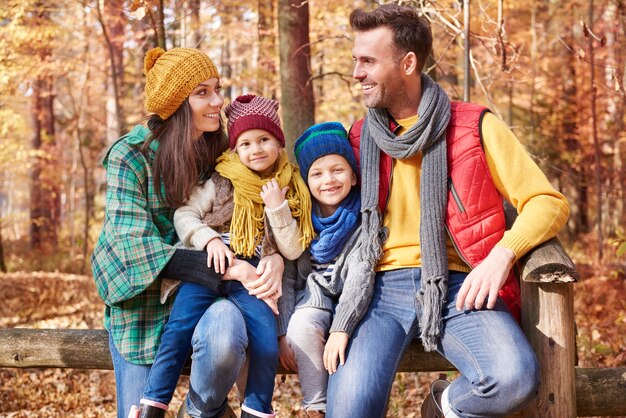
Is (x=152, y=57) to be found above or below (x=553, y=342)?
above

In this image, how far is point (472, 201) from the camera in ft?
10.1

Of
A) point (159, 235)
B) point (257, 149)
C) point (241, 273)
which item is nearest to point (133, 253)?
point (159, 235)

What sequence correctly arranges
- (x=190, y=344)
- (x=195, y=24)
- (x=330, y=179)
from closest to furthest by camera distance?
(x=190, y=344), (x=330, y=179), (x=195, y=24)

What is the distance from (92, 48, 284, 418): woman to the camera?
9.46 ft

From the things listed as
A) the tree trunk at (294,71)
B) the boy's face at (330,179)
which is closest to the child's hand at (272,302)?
the boy's face at (330,179)

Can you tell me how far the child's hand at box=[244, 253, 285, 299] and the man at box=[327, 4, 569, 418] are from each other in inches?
15.8

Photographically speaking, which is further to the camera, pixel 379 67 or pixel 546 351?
pixel 379 67

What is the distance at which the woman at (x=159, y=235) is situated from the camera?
2883mm

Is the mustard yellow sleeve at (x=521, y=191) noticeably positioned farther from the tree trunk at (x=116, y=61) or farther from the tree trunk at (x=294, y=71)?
the tree trunk at (x=116, y=61)

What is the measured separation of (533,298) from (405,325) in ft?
1.77

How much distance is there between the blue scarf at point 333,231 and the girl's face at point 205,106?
2.21ft

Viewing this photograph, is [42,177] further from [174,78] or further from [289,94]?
[174,78]

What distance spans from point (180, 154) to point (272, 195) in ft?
1.57

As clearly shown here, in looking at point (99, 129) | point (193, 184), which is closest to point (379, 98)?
point (193, 184)
